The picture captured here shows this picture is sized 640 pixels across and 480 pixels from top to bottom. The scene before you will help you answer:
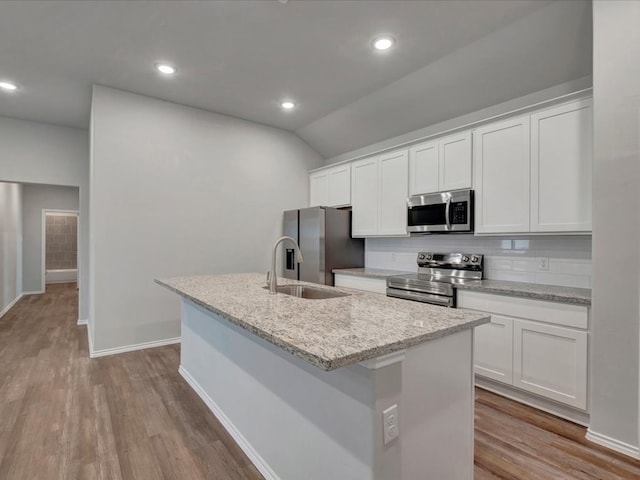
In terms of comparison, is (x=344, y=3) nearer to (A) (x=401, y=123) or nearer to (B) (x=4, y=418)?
(A) (x=401, y=123)

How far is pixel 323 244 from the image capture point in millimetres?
4195

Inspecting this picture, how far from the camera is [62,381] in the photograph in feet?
9.68

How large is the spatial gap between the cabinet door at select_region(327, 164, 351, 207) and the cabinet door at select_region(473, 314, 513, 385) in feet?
7.59

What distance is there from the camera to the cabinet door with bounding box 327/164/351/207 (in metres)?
4.45

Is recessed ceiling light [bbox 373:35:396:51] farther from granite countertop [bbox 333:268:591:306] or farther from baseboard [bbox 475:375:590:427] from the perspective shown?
baseboard [bbox 475:375:590:427]

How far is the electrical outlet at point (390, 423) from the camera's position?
1146 millimetres

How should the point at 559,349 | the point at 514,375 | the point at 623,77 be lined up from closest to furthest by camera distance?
1. the point at 623,77
2. the point at 559,349
3. the point at 514,375

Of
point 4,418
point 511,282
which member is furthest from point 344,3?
point 4,418

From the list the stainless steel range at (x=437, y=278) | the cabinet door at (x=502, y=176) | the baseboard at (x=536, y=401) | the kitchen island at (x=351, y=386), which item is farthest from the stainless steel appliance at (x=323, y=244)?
the kitchen island at (x=351, y=386)

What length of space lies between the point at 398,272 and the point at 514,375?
1676 mm

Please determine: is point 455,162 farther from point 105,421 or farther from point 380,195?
point 105,421

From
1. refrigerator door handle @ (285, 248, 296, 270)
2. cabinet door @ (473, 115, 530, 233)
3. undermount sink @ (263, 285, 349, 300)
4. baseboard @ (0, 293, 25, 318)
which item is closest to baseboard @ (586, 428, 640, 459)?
cabinet door @ (473, 115, 530, 233)

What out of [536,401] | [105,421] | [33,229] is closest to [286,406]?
[105,421]

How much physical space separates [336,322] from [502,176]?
2.30 metres
